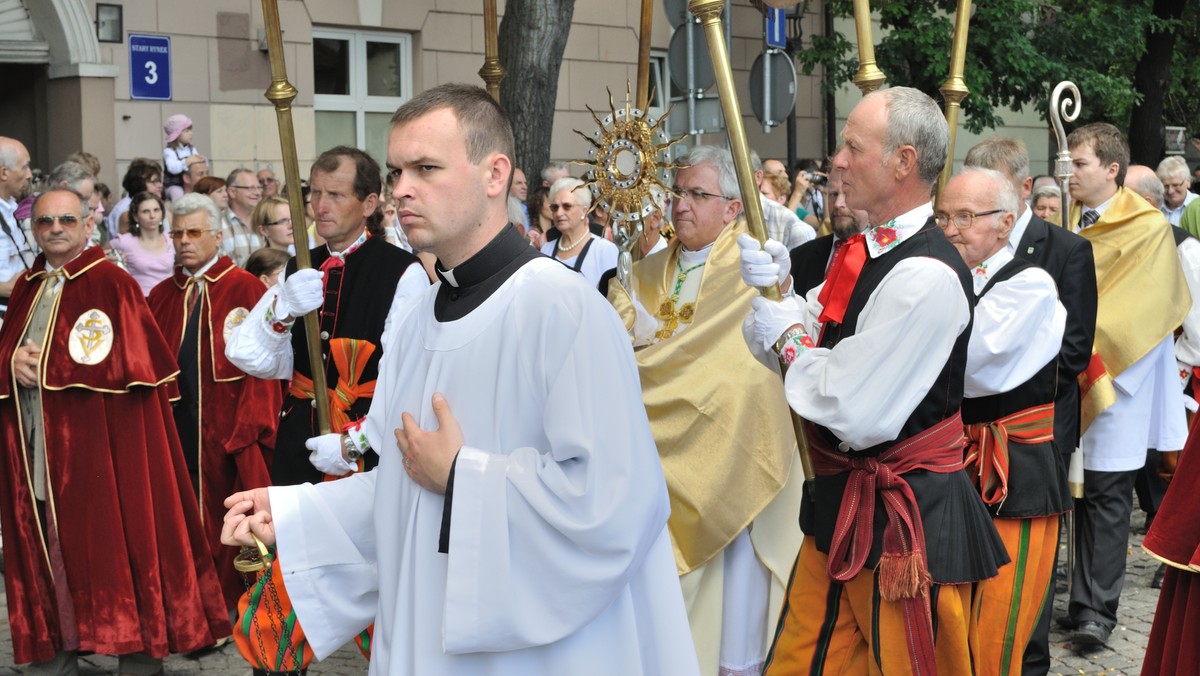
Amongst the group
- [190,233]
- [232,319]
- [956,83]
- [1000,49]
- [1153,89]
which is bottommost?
[232,319]

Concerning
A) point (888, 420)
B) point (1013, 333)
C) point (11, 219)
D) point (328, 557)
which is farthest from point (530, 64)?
point (328, 557)

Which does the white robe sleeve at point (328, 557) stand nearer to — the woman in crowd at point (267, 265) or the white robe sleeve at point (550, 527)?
the white robe sleeve at point (550, 527)

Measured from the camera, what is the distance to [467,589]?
8.20 feet

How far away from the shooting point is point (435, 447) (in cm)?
255

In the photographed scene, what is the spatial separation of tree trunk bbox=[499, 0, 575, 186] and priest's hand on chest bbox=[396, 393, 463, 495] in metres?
7.10

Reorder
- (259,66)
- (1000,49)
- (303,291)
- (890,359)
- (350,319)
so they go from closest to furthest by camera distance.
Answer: (890,359), (303,291), (350,319), (259,66), (1000,49)

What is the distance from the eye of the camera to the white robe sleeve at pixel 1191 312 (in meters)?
6.65

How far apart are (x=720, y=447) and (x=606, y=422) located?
2.55 m

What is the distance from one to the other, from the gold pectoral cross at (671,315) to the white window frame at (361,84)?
909cm

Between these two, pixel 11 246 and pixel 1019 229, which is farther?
pixel 11 246

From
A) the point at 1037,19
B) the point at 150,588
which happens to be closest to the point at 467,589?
the point at 150,588

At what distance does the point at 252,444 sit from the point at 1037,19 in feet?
45.6

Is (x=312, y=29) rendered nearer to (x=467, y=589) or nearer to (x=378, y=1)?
(x=378, y=1)

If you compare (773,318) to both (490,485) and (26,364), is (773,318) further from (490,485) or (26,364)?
(26,364)
